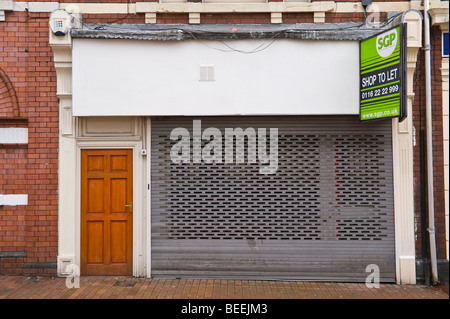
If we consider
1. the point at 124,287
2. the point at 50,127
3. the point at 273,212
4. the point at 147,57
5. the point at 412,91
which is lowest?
the point at 124,287

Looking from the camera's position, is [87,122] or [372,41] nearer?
[372,41]

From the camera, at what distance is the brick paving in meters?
6.43

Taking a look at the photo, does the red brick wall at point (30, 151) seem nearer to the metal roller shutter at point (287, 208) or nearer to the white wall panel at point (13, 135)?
the white wall panel at point (13, 135)

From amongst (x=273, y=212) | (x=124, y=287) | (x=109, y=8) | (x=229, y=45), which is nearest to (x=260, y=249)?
(x=273, y=212)

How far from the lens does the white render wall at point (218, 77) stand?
696cm

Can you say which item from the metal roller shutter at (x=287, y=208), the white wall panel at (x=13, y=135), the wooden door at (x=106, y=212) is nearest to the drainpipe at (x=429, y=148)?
the metal roller shutter at (x=287, y=208)

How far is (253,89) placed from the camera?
7000 millimetres

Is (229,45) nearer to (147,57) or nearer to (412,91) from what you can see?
(147,57)

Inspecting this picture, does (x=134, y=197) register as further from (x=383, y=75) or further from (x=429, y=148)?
(x=429, y=148)

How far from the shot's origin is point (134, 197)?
7.35m

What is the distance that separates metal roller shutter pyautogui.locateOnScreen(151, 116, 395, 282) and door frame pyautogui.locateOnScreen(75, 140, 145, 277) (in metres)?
0.27

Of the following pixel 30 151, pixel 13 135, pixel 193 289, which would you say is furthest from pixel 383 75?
pixel 13 135

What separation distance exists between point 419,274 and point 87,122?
657cm

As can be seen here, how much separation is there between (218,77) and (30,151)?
367cm
